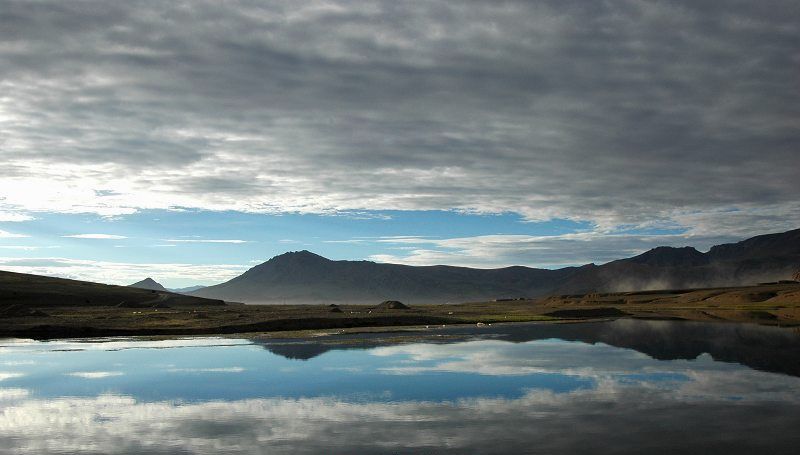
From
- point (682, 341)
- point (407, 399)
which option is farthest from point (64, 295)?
point (407, 399)

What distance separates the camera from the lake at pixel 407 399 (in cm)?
2086

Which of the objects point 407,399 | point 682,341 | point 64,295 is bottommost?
point 407,399

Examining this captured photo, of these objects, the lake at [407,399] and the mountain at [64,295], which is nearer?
the lake at [407,399]

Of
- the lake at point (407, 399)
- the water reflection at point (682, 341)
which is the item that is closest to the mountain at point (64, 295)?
the water reflection at point (682, 341)

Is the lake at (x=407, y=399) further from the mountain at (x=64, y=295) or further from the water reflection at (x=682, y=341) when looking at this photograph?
the mountain at (x=64, y=295)

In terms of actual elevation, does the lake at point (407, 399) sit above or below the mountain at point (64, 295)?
below

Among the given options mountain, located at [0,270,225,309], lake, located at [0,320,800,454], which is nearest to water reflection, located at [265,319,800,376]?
lake, located at [0,320,800,454]

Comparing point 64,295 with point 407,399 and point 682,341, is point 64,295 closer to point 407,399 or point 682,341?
point 682,341

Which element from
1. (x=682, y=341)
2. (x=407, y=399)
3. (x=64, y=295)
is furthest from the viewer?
(x=64, y=295)

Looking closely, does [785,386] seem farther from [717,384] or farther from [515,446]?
[515,446]

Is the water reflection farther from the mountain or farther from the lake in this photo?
the mountain

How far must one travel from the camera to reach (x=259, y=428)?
906 inches

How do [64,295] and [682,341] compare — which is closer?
[682,341]

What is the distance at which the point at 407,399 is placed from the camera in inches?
1115
